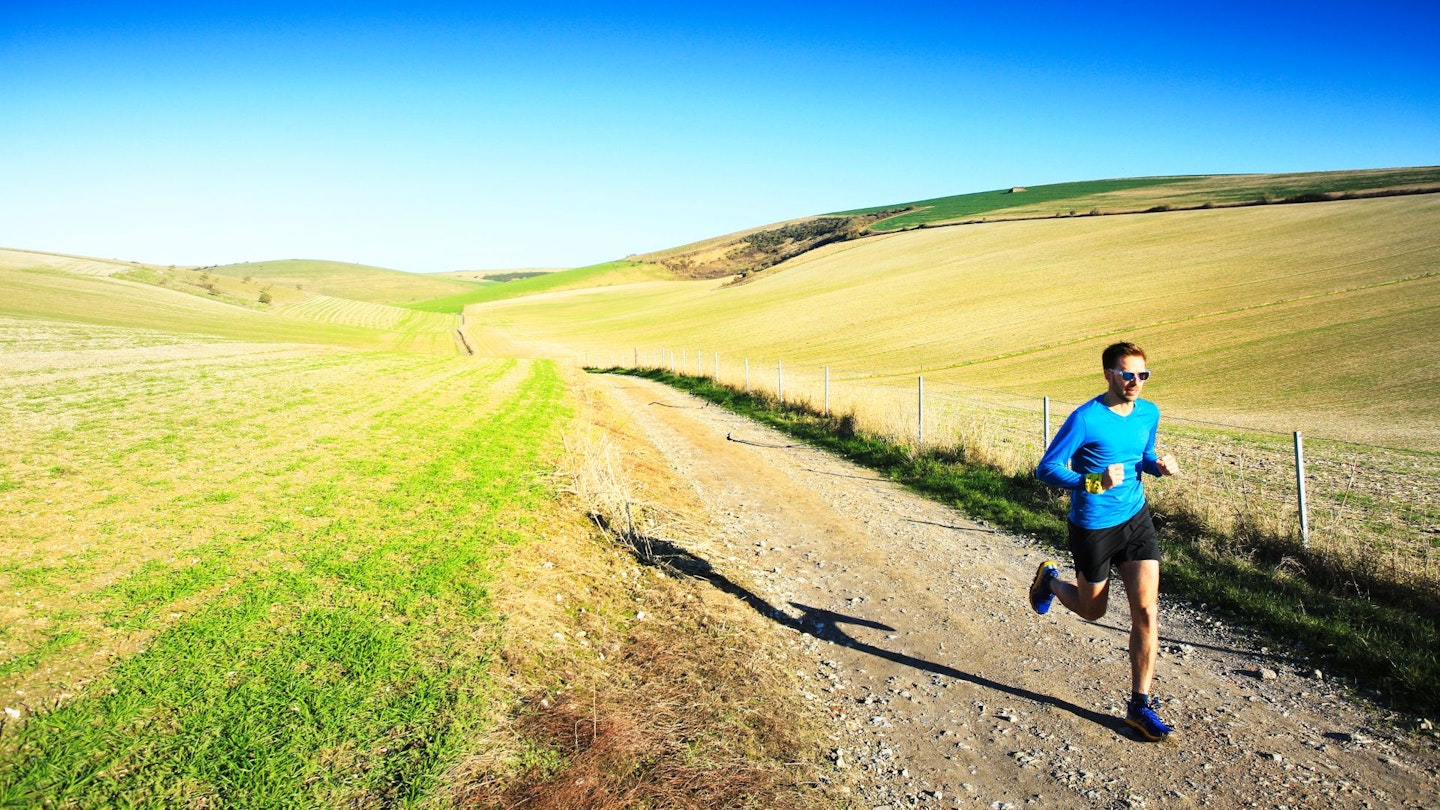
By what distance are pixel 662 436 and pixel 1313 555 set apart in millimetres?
12305

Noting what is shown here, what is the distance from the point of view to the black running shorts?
4.54 meters

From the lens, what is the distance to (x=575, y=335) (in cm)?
7412

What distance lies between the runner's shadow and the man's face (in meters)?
2.10

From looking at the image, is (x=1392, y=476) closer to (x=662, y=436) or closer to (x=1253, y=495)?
(x=1253, y=495)

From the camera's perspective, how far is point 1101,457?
177 inches

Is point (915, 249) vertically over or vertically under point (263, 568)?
over

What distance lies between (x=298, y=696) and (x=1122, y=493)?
5.25 meters

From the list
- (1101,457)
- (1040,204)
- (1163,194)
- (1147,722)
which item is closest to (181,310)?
(1101,457)

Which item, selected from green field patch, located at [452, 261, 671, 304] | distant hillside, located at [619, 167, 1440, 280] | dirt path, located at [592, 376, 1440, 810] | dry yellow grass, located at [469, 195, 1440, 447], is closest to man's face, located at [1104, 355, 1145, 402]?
dirt path, located at [592, 376, 1440, 810]

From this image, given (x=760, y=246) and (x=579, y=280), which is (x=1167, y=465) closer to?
(x=579, y=280)

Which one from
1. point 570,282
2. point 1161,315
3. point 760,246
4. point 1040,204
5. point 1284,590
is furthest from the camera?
point 760,246

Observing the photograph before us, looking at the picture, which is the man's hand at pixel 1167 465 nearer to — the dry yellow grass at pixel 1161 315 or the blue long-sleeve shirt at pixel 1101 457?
the blue long-sleeve shirt at pixel 1101 457

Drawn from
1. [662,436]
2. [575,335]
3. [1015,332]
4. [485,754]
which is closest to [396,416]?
[662,436]

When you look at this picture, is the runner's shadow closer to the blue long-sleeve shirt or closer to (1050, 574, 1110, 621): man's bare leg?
(1050, 574, 1110, 621): man's bare leg
